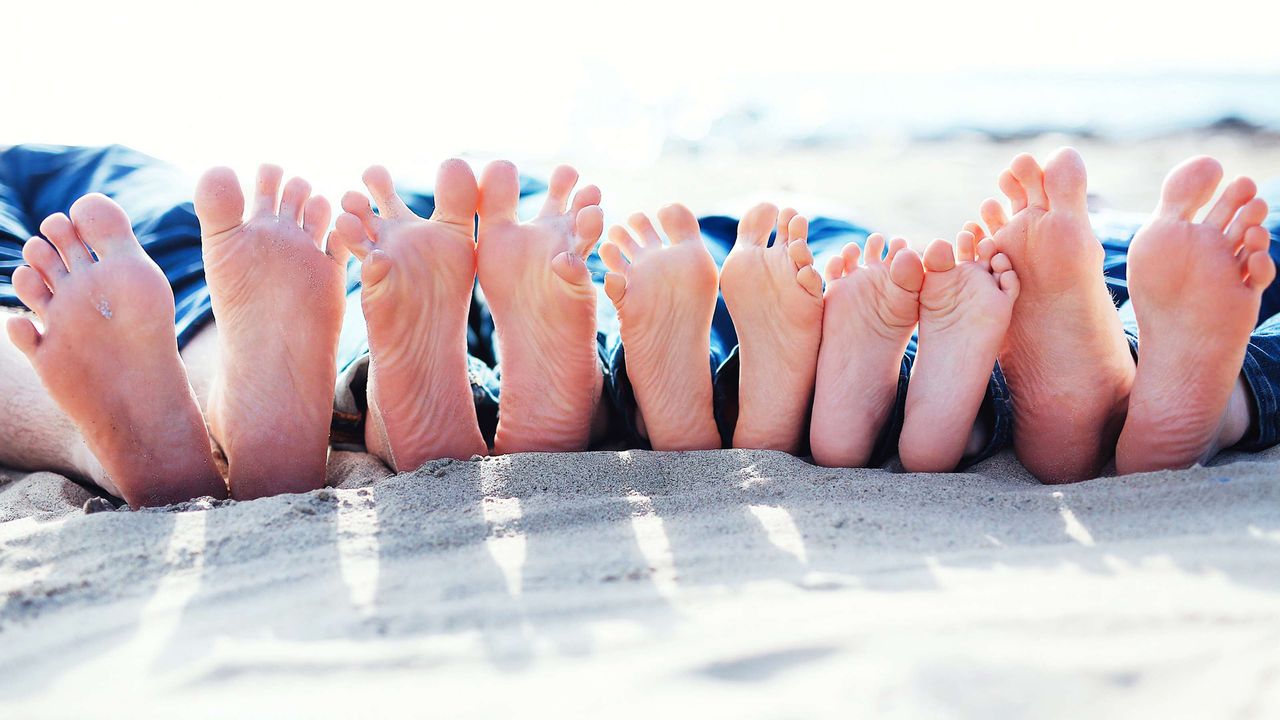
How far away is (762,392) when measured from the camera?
114 centimetres

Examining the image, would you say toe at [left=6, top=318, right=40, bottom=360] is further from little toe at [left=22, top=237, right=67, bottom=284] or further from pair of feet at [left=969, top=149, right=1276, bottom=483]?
pair of feet at [left=969, top=149, right=1276, bottom=483]

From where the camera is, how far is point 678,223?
1.13 m

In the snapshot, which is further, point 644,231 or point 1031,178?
point 644,231

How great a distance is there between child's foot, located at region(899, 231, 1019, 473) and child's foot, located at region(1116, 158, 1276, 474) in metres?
0.14

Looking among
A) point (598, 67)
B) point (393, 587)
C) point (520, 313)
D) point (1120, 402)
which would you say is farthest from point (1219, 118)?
point (393, 587)

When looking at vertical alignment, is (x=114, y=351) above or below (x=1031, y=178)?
below

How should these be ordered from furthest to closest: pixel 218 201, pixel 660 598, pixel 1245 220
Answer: pixel 218 201 → pixel 1245 220 → pixel 660 598

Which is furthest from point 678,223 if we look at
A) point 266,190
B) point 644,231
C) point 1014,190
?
point 266,190

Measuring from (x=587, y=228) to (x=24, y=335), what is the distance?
60 centimetres

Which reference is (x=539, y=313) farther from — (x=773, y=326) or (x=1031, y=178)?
(x=1031, y=178)

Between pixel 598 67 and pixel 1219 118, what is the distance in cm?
328

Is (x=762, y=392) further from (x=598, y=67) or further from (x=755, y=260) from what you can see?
(x=598, y=67)

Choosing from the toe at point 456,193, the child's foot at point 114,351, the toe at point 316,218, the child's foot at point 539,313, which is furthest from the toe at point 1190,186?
the child's foot at point 114,351

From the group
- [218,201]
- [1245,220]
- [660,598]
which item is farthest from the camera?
[218,201]
